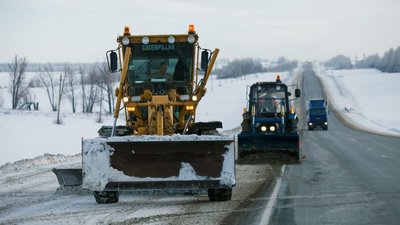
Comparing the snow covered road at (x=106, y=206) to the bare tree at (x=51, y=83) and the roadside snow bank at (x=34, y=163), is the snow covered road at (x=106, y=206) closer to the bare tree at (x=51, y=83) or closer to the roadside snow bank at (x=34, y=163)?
the roadside snow bank at (x=34, y=163)

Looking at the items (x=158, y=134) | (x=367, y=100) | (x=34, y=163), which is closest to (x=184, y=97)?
(x=158, y=134)

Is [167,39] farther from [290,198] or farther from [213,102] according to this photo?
[213,102]

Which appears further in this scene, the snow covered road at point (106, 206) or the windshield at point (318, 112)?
the windshield at point (318, 112)

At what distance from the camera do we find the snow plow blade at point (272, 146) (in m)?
20.3

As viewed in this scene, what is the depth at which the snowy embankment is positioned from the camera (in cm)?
6600

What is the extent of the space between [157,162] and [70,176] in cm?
217

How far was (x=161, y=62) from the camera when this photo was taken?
13.9 m

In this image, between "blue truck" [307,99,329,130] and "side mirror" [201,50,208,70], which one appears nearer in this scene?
"side mirror" [201,50,208,70]

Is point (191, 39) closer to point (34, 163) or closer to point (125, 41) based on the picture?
point (125, 41)

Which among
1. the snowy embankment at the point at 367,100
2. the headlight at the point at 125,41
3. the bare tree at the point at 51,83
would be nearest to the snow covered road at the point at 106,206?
the headlight at the point at 125,41

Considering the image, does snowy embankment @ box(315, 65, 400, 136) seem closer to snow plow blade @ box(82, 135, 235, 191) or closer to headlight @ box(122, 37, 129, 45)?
headlight @ box(122, 37, 129, 45)

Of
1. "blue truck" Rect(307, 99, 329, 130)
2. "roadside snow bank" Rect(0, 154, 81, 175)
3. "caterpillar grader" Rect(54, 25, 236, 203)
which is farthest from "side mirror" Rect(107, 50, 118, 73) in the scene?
"blue truck" Rect(307, 99, 329, 130)

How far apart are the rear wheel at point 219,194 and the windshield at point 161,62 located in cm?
342

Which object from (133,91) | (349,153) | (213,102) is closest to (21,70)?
(213,102)
